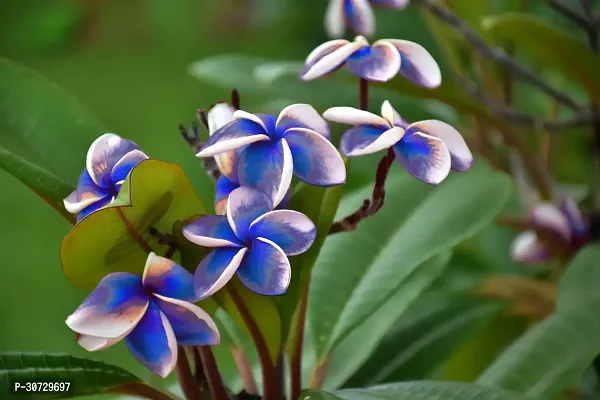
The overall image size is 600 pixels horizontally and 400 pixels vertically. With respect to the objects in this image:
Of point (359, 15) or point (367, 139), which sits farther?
point (359, 15)

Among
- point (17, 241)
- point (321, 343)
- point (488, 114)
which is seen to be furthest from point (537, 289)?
point (17, 241)

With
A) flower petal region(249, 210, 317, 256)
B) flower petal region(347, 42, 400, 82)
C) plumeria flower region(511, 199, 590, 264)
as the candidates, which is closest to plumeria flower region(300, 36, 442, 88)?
flower petal region(347, 42, 400, 82)

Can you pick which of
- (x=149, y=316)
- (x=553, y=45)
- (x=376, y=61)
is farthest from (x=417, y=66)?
(x=553, y=45)

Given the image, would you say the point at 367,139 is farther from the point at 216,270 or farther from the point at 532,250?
the point at 532,250

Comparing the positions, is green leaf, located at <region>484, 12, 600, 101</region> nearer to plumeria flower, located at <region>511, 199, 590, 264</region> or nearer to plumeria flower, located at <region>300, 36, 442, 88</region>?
plumeria flower, located at <region>511, 199, 590, 264</region>

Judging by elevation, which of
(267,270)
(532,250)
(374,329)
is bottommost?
(532,250)

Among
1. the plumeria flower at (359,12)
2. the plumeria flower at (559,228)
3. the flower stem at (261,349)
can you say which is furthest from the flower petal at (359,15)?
the plumeria flower at (559,228)

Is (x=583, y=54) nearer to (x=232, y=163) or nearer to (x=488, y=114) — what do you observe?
(x=488, y=114)

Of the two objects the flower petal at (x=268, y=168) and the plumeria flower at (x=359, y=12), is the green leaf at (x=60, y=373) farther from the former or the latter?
the plumeria flower at (x=359, y=12)
